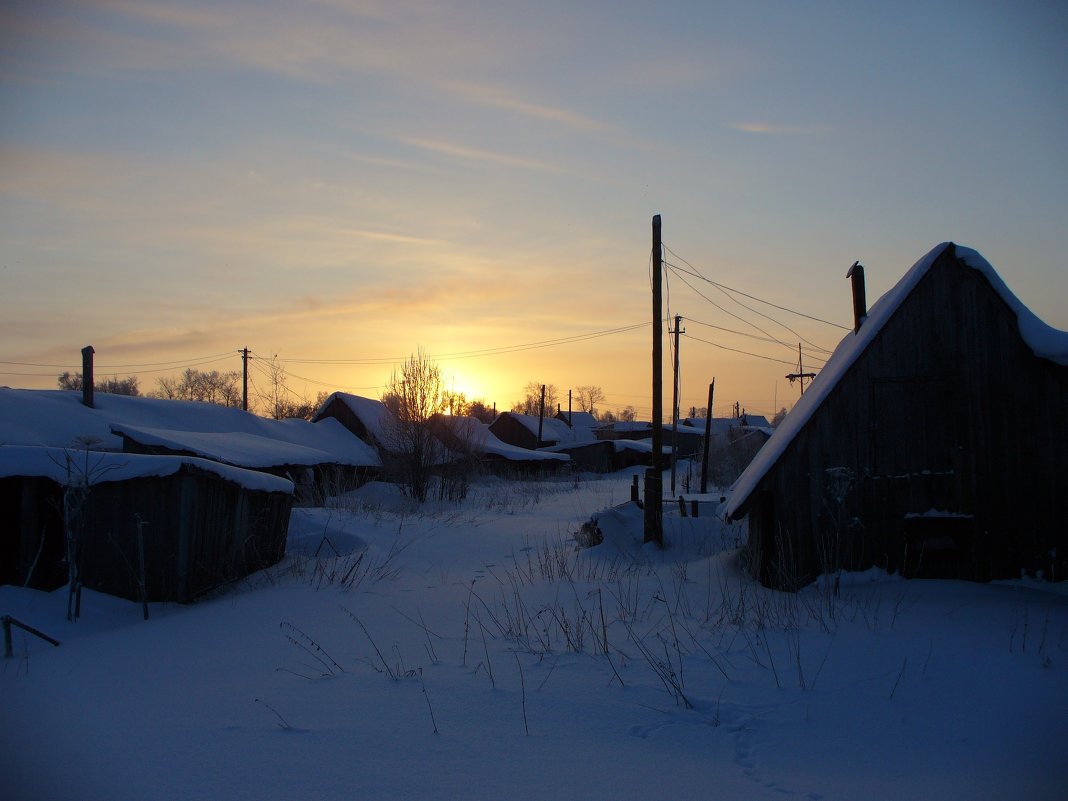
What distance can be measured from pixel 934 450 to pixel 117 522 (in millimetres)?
12070

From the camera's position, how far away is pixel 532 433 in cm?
6538

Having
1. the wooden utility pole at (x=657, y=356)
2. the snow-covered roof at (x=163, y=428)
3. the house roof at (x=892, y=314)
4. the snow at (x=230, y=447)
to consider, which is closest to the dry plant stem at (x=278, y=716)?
the house roof at (x=892, y=314)

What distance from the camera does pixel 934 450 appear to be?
35.3 feet

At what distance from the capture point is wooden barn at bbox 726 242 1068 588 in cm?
1031

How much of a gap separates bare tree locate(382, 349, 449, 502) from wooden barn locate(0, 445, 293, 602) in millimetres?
17705

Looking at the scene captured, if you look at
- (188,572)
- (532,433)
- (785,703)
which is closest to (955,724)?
(785,703)

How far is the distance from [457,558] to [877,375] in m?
8.83

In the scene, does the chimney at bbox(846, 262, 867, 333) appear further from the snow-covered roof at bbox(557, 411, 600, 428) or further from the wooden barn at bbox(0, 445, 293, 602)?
the snow-covered roof at bbox(557, 411, 600, 428)

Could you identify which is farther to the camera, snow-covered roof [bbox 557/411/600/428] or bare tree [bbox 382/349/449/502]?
snow-covered roof [bbox 557/411/600/428]

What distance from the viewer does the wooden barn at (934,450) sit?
33.8 ft

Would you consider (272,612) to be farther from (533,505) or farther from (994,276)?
(533,505)

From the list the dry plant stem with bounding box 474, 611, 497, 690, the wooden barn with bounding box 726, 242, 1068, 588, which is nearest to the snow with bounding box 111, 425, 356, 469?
the dry plant stem with bounding box 474, 611, 497, 690

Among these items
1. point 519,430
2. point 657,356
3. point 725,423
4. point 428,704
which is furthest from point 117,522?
point 725,423

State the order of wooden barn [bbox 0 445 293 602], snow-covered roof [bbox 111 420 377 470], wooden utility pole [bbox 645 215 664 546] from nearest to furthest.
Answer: wooden barn [bbox 0 445 293 602]
wooden utility pole [bbox 645 215 664 546]
snow-covered roof [bbox 111 420 377 470]
